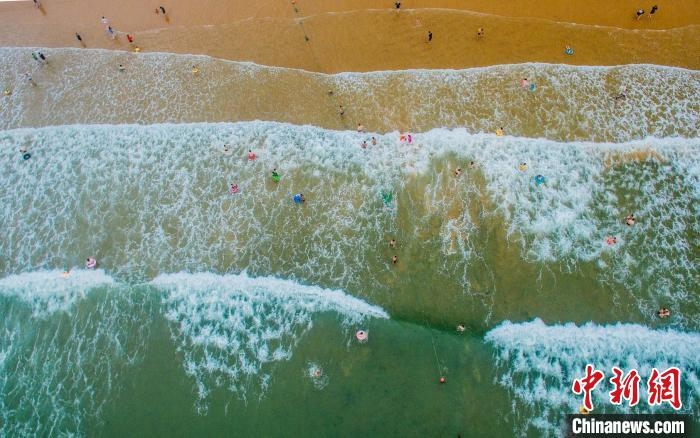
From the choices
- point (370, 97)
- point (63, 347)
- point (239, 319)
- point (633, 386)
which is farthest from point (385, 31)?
point (63, 347)

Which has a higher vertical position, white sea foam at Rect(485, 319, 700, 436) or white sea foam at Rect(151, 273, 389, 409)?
white sea foam at Rect(151, 273, 389, 409)

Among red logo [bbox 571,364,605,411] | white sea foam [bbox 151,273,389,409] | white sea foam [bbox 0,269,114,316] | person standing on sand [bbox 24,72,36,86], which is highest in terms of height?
person standing on sand [bbox 24,72,36,86]

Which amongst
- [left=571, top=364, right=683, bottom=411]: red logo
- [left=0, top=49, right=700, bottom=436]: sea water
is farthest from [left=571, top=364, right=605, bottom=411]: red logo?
[left=0, top=49, right=700, bottom=436]: sea water

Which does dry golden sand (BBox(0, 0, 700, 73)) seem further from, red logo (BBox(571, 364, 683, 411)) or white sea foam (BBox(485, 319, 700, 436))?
red logo (BBox(571, 364, 683, 411))

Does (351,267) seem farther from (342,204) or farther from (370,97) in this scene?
(370,97)

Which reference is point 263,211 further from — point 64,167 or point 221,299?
point 64,167

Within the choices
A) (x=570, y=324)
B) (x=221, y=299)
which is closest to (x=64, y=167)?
(x=221, y=299)

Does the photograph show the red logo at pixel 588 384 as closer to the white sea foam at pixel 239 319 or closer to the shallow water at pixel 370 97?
the white sea foam at pixel 239 319
